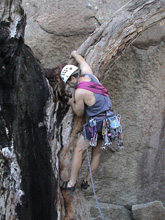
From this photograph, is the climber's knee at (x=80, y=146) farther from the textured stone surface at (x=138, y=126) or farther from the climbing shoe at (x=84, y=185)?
the textured stone surface at (x=138, y=126)

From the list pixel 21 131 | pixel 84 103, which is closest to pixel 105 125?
pixel 84 103

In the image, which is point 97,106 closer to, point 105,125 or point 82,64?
point 105,125

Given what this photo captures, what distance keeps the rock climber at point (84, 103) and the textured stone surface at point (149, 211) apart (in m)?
1.96

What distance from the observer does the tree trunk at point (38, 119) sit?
2650 millimetres

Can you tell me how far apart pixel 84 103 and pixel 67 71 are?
386 mm

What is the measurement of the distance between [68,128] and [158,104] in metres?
1.89

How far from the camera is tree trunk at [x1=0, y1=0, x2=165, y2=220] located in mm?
2650

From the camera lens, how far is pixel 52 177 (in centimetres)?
313

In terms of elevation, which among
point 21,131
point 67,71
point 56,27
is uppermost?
point 56,27

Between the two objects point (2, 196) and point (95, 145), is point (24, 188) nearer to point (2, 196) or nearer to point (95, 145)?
point (2, 196)

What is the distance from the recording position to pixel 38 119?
9.95 ft

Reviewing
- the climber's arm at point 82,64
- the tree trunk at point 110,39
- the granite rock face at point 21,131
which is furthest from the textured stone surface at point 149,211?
the climber's arm at point 82,64

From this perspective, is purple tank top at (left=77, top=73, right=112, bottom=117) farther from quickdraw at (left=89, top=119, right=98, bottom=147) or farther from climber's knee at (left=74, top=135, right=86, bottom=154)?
climber's knee at (left=74, top=135, right=86, bottom=154)

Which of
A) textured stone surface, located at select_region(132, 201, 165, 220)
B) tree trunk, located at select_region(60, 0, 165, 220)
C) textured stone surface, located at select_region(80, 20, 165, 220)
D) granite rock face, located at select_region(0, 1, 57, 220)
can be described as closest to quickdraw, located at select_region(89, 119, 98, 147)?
tree trunk, located at select_region(60, 0, 165, 220)
